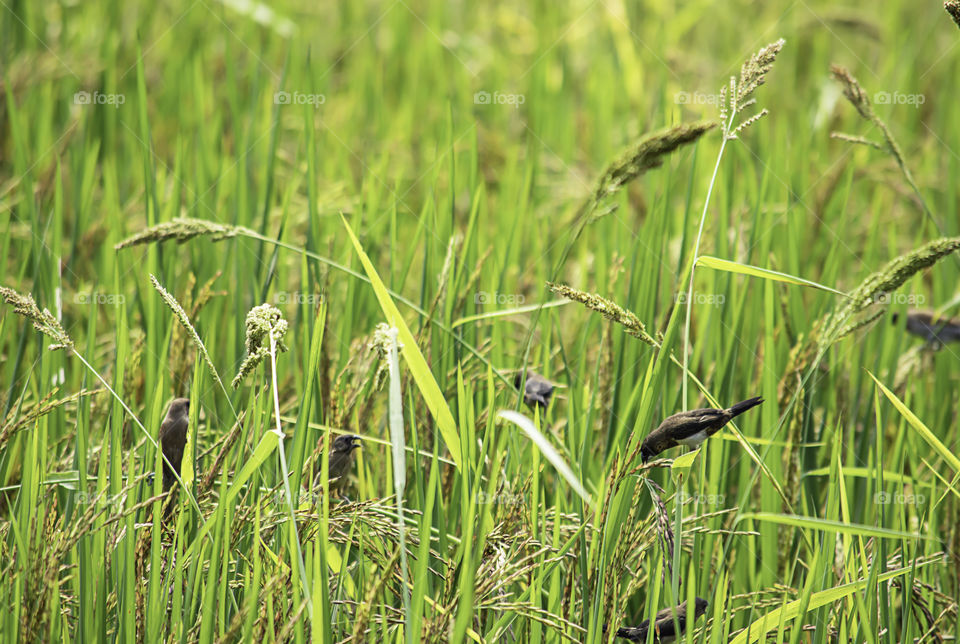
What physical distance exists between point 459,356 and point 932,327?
1.37 metres

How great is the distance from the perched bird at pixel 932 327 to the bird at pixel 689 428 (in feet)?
3.38

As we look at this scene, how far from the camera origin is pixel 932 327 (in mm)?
2105

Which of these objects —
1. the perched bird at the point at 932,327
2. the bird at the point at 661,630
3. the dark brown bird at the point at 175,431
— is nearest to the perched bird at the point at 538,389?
the bird at the point at 661,630

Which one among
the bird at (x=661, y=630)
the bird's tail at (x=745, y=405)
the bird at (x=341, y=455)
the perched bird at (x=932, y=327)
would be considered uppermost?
the perched bird at (x=932, y=327)

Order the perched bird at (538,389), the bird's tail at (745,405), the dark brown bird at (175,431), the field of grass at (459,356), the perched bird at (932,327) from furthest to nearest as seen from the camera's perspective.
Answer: the perched bird at (932,327) → the perched bird at (538,389) → the dark brown bird at (175,431) → the field of grass at (459,356) → the bird's tail at (745,405)

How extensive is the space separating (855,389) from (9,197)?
2.84 meters

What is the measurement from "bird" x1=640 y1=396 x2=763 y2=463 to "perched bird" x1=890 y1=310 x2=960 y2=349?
1.03m

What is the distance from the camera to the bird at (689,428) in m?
1.19

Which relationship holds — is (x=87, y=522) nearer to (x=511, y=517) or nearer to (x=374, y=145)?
(x=511, y=517)

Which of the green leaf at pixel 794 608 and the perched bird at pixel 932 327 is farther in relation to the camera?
the perched bird at pixel 932 327

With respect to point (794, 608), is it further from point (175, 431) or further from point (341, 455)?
point (175, 431)

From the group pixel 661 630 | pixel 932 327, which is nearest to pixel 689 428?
pixel 661 630

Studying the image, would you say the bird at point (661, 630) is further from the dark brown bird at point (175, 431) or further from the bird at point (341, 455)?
the dark brown bird at point (175, 431)

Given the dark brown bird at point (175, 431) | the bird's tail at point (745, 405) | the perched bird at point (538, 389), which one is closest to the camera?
the bird's tail at point (745, 405)
